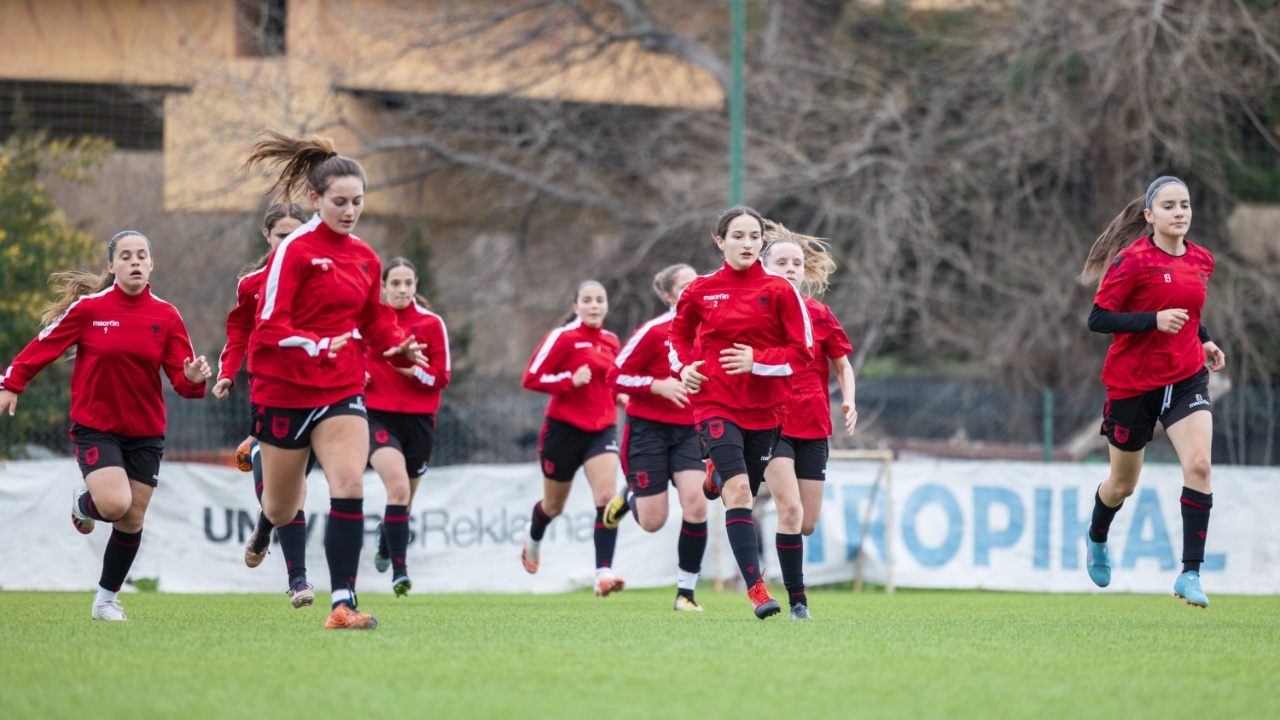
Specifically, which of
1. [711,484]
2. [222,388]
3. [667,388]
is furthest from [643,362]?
[222,388]

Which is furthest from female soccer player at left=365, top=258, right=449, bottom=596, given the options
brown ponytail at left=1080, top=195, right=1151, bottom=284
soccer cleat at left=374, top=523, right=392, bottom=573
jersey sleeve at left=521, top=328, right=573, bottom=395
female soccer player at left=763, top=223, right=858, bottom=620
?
brown ponytail at left=1080, top=195, right=1151, bottom=284

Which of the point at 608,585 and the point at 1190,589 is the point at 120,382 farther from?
the point at 1190,589

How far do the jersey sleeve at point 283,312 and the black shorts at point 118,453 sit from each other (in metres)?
1.91

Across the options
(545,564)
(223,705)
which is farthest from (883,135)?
(223,705)

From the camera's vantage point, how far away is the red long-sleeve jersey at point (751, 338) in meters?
7.36

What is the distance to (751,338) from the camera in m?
7.41

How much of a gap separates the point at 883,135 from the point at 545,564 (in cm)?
852

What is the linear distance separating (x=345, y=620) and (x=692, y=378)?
215 centimetres

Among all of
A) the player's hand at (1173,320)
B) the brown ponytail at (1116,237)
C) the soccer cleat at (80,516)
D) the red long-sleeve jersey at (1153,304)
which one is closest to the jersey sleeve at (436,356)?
the soccer cleat at (80,516)

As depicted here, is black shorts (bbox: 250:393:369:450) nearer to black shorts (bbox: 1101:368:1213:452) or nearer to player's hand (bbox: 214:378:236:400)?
player's hand (bbox: 214:378:236:400)

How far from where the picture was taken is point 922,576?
1348 cm

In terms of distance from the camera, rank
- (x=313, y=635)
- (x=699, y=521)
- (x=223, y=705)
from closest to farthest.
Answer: (x=223, y=705) → (x=313, y=635) → (x=699, y=521)

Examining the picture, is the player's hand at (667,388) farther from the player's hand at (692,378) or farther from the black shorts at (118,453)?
the black shorts at (118,453)

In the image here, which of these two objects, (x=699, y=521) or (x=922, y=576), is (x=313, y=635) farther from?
(x=922, y=576)
